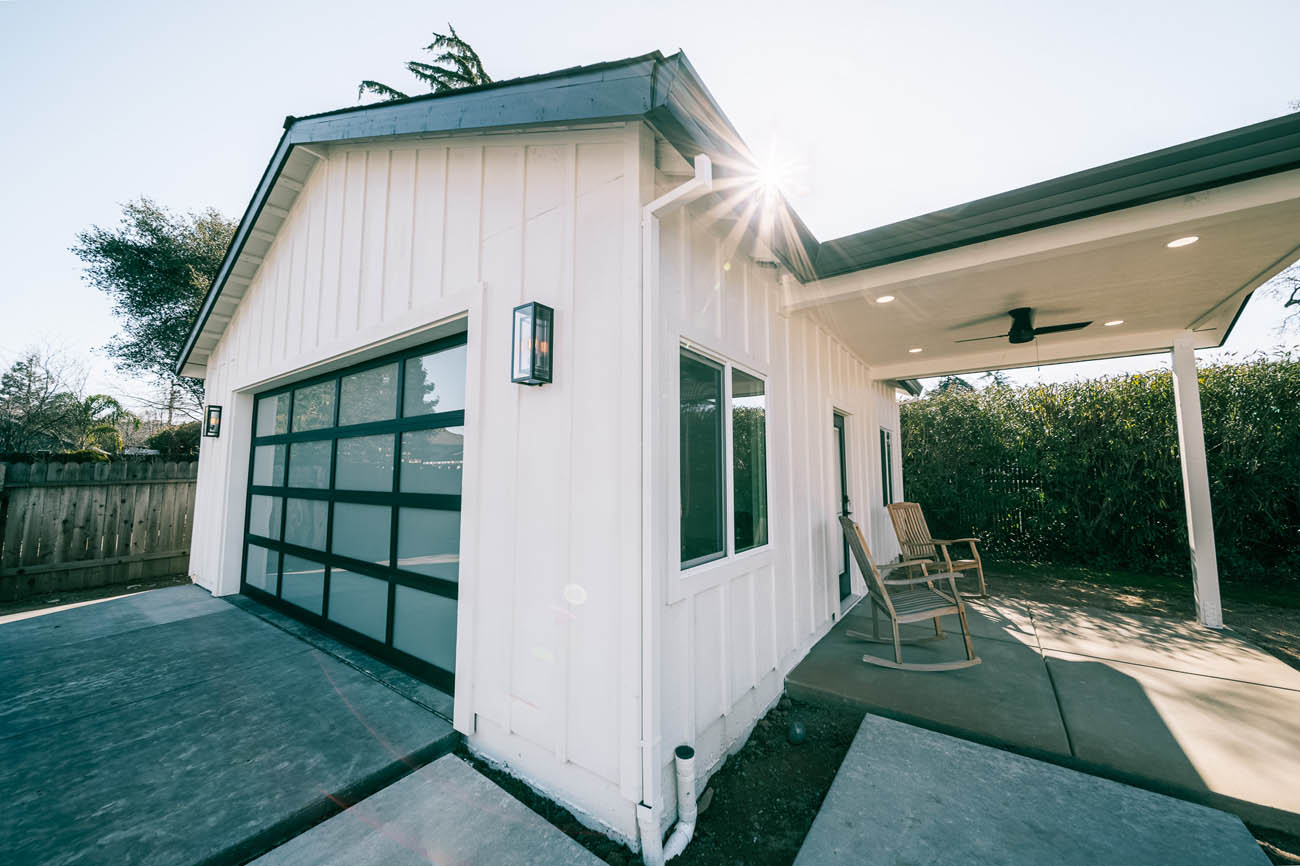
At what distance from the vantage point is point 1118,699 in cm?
269

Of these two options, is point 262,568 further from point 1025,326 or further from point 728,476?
point 1025,326

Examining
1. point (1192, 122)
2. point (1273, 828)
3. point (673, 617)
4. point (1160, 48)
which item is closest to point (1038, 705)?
point (1273, 828)

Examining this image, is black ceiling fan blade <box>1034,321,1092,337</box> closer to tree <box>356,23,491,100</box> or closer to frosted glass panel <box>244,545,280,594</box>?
frosted glass panel <box>244,545,280,594</box>

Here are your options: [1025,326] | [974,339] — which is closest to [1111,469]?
[974,339]

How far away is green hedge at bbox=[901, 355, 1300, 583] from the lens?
533 cm

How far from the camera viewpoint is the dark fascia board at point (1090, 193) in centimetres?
197

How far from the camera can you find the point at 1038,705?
263 centimetres

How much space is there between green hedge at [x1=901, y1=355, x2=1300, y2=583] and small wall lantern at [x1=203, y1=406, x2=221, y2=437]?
9930mm

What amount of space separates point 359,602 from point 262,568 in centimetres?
222

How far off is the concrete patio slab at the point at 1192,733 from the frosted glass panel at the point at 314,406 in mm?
5615

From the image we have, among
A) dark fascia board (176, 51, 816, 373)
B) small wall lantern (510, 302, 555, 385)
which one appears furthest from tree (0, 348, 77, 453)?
small wall lantern (510, 302, 555, 385)

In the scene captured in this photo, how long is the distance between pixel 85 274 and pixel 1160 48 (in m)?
19.0

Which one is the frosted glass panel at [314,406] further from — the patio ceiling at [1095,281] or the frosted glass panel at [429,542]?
the patio ceiling at [1095,281]

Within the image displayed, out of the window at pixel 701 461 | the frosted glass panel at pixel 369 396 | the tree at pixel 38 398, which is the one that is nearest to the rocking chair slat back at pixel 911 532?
the window at pixel 701 461
